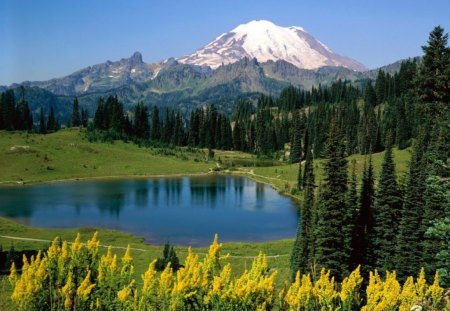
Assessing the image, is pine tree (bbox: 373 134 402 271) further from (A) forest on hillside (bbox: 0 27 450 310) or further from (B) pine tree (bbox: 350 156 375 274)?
(B) pine tree (bbox: 350 156 375 274)

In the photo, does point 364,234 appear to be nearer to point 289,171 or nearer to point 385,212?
point 385,212

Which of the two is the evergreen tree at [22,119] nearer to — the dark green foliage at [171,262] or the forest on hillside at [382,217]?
the dark green foliage at [171,262]

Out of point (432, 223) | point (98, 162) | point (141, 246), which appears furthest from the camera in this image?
point (98, 162)

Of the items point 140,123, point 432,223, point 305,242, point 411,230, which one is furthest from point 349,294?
point 140,123

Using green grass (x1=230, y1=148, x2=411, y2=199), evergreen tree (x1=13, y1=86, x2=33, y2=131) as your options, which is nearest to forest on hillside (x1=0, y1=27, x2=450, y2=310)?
green grass (x1=230, y1=148, x2=411, y2=199)

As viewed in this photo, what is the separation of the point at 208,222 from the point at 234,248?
21.9 m

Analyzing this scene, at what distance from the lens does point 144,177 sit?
134 metres

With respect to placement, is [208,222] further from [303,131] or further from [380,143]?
[303,131]

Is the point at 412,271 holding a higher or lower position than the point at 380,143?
lower

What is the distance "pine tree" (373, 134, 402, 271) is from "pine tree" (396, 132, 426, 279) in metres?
1.48

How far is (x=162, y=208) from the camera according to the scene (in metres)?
92.6

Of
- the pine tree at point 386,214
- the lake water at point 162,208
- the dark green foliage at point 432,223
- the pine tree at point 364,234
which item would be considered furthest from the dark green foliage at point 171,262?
the dark green foliage at point 432,223

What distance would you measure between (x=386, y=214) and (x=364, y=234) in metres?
3.01

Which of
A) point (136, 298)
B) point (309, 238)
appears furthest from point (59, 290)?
point (309, 238)
